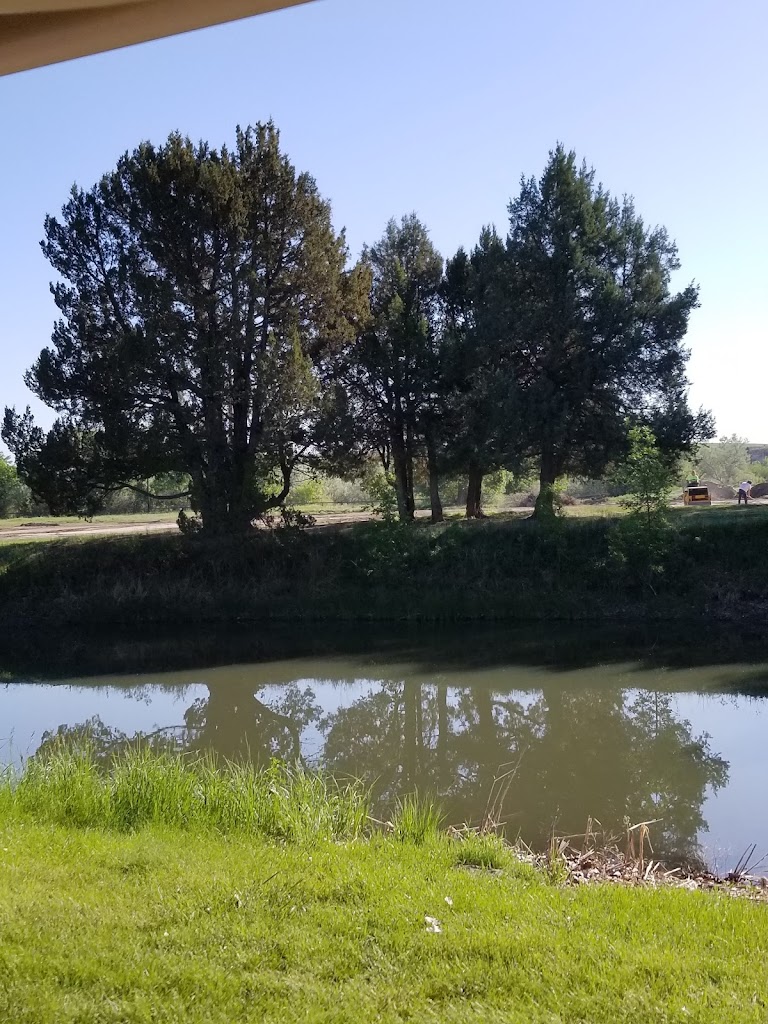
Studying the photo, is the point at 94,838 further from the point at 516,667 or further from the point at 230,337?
the point at 230,337

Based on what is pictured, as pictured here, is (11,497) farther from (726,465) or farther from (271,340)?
(726,465)

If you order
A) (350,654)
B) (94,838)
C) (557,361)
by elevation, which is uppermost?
(557,361)

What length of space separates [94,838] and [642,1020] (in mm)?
4238

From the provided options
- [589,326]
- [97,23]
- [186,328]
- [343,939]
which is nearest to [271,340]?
[186,328]

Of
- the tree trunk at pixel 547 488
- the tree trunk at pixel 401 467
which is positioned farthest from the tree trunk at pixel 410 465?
the tree trunk at pixel 547 488

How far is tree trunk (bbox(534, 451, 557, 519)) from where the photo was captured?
89.3 feet

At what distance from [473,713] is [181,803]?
31.8 feet

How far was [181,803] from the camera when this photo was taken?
7.72m

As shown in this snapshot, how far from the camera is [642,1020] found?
3670 mm

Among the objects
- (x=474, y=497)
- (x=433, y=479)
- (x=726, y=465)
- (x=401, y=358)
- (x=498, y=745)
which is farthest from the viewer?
(x=726, y=465)

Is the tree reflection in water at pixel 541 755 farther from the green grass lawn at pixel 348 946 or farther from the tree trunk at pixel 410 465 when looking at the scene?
the tree trunk at pixel 410 465

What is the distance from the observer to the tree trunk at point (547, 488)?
27206 mm

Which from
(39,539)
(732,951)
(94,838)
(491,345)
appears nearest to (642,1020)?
(732,951)

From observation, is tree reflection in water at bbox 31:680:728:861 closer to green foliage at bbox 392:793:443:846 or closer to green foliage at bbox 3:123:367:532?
green foliage at bbox 392:793:443:846
